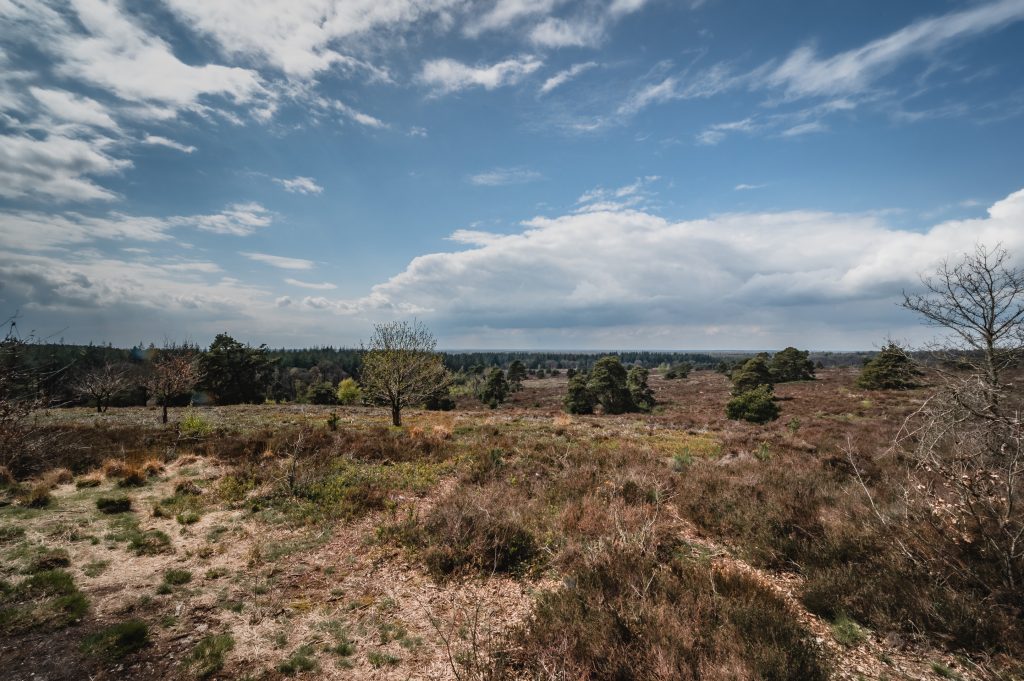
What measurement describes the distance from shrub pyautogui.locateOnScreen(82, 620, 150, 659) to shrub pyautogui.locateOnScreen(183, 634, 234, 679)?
2.33ft

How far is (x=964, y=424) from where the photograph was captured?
340 inches

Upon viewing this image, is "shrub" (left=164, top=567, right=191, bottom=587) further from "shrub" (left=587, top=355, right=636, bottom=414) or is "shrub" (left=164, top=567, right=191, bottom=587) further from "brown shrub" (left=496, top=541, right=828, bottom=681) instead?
"shrub" (left=587, top=355, right=636, bottom=414)

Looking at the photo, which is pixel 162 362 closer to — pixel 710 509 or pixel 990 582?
pixel 710 509

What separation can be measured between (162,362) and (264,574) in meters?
25.3

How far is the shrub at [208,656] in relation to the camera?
15.4 ft

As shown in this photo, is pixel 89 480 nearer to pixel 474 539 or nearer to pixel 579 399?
pixel 474 539

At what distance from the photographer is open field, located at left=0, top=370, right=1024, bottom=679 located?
15.3 feet

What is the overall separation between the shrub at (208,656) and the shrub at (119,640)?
0.71 meters

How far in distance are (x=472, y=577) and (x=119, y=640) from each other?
4.70 meters

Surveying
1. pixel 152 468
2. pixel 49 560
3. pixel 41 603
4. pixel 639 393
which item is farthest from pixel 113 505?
pixel 639 393

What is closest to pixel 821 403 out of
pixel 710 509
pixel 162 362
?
pixel 710 509

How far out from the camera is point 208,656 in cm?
490

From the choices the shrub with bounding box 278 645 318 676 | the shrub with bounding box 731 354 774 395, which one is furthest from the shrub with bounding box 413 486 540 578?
the shrub with bounding box 731 354 774 395

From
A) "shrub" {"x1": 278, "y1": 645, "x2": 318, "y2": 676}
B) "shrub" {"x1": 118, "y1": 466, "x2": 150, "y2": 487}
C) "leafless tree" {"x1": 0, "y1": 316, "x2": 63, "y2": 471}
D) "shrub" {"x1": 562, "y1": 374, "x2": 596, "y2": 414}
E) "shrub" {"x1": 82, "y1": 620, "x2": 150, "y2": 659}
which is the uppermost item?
"leafless tree" {"x1": 0, "y1": 316, "x2": 63, "y2": 471}
